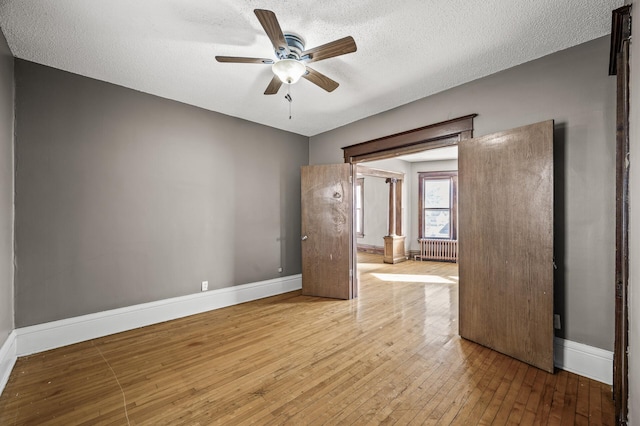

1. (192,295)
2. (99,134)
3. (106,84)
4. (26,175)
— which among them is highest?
(106,84)

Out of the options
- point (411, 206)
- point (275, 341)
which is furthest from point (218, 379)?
point (411, 206)

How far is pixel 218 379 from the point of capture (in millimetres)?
2225

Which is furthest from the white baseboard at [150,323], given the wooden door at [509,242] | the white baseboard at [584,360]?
the wooden door at [509,242]

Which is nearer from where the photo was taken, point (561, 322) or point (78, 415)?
point (78, 415)

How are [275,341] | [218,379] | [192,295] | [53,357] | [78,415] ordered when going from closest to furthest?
[78,415] → [218,379] → [53,357] → [275,341] → [192,295]

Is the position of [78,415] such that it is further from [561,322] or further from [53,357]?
[561,322]

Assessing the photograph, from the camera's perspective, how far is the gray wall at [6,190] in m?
2.25

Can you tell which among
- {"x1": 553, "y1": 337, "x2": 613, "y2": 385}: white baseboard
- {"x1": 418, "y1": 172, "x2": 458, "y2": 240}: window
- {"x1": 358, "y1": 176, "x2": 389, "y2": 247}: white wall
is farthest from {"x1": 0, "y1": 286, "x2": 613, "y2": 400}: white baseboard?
{"x1": 418, "y1": 172, "x2": 458, "y2": 240}: window

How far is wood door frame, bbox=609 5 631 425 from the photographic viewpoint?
1.59 metres

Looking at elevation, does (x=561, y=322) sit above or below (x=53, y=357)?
above

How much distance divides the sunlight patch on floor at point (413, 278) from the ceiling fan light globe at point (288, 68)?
4.42 meters

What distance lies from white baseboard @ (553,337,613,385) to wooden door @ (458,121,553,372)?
0.22 m

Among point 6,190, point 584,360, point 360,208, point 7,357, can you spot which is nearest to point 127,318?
point 7,357

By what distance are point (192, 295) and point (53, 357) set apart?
53.7 inches
